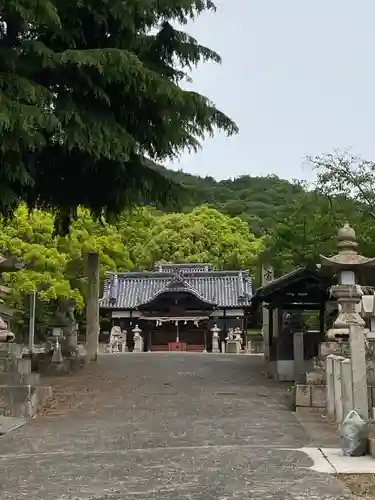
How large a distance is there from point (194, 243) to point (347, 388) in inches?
1638

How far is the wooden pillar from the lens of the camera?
2361 cm

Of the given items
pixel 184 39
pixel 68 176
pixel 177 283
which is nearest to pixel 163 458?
pixel 68 176

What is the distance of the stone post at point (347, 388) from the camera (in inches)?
382

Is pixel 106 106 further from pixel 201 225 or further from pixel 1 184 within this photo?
pixel 201 225

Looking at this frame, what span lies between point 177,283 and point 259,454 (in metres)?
29.5

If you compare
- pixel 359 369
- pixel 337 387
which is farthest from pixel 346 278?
pixel 359 369

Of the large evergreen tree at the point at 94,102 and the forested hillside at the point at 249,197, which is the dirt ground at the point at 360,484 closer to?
the large evergreen tree at the point at 94,102

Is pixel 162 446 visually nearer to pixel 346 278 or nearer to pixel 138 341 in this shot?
pixel 346 278

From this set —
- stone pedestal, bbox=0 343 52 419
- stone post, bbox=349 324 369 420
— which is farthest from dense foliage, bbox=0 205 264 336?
stone post, bbox=349 324 369 420

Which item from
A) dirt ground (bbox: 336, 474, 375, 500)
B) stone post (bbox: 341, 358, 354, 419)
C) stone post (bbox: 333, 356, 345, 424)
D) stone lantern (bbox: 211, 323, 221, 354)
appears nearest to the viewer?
dirt ground (bbox: 336, 474, 375, 500)

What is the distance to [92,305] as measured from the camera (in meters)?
24.1

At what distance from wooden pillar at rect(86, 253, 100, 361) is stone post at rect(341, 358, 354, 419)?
47.4 feet

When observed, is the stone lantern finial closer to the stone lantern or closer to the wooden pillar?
the wooden pillar

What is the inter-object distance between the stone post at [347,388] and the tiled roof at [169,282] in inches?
1079
